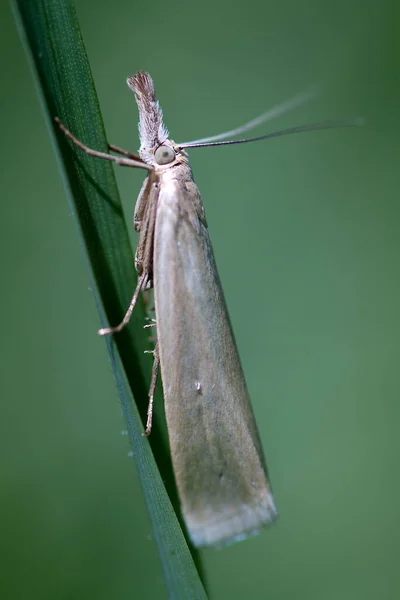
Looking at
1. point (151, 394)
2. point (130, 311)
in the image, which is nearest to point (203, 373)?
point (151, 394)

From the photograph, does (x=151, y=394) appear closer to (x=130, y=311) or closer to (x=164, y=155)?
(x=130, y=311)

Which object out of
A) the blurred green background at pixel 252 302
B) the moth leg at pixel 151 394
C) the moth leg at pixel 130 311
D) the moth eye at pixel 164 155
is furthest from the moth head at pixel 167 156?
the blurred green background at pixel 252 302

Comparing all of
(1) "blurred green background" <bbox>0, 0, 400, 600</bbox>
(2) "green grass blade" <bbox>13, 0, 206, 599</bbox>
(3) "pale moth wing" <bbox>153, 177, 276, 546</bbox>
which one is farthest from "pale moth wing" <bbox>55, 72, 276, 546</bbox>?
(1) "blurred green background" <bbox>0, 0, 400, 600</bbox>

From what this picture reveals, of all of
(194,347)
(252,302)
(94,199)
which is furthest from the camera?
(252,302)

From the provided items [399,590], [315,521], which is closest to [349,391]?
[315,521]

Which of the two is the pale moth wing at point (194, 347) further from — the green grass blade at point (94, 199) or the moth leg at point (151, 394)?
the green grass blade at point (94, 199)

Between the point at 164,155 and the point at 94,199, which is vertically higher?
the point at 164,155
